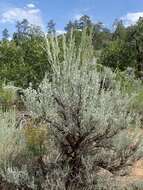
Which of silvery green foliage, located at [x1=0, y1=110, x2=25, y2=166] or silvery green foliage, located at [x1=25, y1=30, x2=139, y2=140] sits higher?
silvery green foliage, located at [x1=25, y1=30, x2=139, y2=140]

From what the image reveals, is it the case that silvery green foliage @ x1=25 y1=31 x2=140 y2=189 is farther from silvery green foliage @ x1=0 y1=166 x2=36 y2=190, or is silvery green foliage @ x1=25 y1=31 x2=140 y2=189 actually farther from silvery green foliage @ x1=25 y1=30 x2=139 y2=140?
silvery green foliage @ x1=0 y1=166 x2=36 y2=190

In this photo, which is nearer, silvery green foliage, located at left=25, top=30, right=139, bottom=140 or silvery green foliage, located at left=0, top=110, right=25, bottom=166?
silvery green foliage, located at left=25, top=30, right=139, bottom=140

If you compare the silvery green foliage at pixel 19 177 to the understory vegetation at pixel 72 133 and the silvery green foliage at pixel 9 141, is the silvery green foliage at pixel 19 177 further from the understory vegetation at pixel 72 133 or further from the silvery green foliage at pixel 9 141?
the silvery green foliage at pixel 9 141

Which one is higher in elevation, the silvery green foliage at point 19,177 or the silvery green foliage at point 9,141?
the silvery green foliage at point 9,141

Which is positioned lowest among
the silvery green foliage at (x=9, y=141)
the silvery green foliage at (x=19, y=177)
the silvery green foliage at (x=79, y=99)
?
the silvery green foliage at (x=19, y=177)

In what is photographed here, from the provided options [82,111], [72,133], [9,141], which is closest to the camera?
[82,111]

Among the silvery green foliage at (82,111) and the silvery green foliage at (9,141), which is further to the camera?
the silvery green foliage at (9,141)

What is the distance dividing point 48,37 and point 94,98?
3.30ft

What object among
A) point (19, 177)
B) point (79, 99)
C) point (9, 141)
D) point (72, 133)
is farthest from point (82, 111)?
point (9, 141)

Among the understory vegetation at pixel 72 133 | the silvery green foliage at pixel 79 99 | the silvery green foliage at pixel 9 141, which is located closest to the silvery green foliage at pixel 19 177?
the understory vegetation at pixel 72 133

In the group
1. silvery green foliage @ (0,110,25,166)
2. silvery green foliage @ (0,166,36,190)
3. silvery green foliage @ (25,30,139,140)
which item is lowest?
silvery green foliage @ (0,166,36,190)

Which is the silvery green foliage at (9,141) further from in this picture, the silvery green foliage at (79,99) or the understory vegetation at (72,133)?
the silvery green foliage at (79,99)

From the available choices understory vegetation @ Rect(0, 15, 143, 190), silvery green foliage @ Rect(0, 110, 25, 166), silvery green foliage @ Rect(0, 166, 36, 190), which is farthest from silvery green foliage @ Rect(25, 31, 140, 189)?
silvery green foliage @ Rect(0, 110, 25, 166)

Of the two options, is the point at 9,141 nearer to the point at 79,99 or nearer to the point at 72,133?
the point at 72,133
